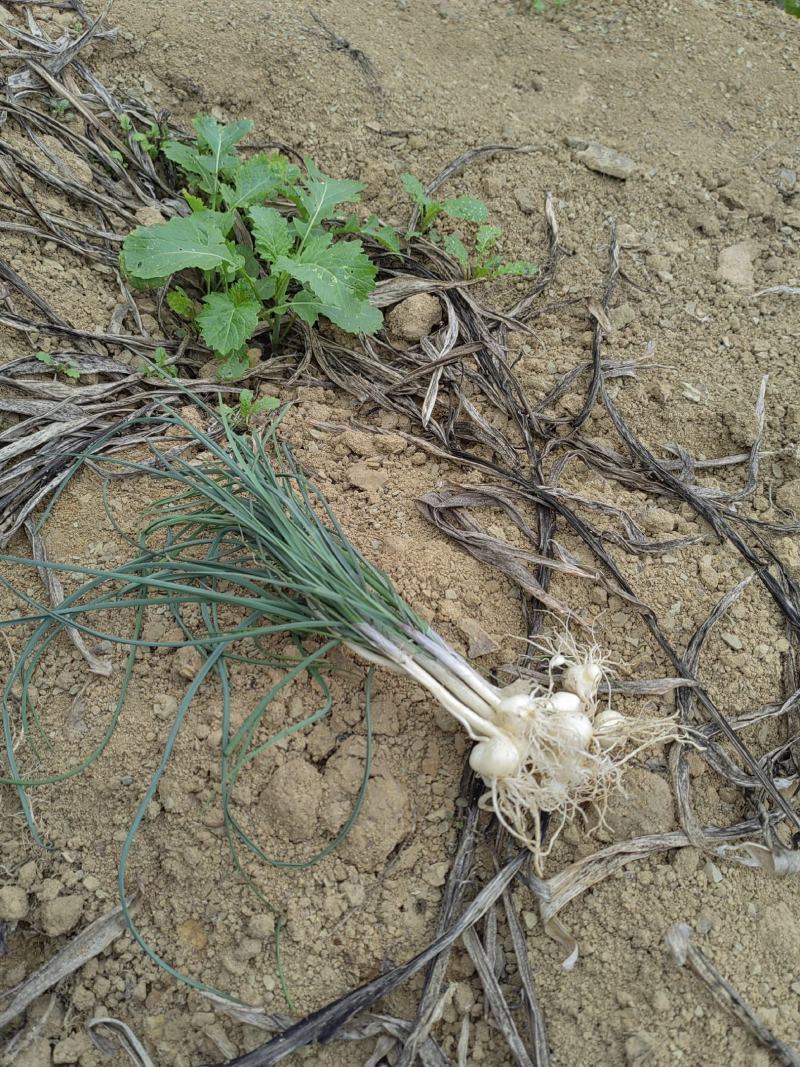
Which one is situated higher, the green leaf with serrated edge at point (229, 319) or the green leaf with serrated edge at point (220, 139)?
the green leaf with serrated edge at point (220, 139)

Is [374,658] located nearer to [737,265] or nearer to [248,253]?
[248,253]

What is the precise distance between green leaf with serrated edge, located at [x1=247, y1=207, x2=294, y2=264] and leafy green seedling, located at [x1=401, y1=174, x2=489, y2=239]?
1.47 ft

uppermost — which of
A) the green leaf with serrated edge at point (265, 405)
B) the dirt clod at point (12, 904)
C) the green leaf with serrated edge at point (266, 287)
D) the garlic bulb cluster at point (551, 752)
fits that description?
the green leaf with serrated edge at point (266, 287)

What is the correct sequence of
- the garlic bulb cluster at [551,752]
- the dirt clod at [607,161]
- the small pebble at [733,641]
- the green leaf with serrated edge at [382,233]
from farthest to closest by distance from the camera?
the dirt clod at [607,161] < the green leaf with serrated edge at [382,233] < the small pebble at [733,641] < the garlic bulb cluster at [551,752]

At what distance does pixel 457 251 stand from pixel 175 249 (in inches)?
30.6

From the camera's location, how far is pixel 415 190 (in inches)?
85.7

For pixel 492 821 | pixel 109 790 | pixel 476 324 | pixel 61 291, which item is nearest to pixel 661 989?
pixel 492 821

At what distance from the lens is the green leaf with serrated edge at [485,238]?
2.19 meters

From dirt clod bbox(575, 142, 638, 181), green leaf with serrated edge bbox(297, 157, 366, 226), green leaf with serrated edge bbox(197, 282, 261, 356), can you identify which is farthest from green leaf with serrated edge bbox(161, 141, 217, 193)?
dirt clod bbox(575, 142, 638, 181)

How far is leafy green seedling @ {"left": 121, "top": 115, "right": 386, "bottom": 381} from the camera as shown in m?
1.87

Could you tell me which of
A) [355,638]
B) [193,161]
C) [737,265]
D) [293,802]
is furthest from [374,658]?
[737,265]

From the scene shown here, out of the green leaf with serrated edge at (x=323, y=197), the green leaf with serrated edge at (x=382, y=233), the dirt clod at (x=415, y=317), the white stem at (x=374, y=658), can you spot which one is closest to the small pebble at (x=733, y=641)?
the white stem at (x=374, y=658)

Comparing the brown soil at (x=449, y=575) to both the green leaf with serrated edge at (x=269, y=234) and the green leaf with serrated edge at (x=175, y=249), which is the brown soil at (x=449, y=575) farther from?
the green leaf with serrated edge at (x=269, y=234)

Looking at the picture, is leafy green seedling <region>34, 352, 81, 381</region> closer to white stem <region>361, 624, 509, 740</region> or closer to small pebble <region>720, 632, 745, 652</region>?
white stem <region>361, 624, 509, 740</region>
